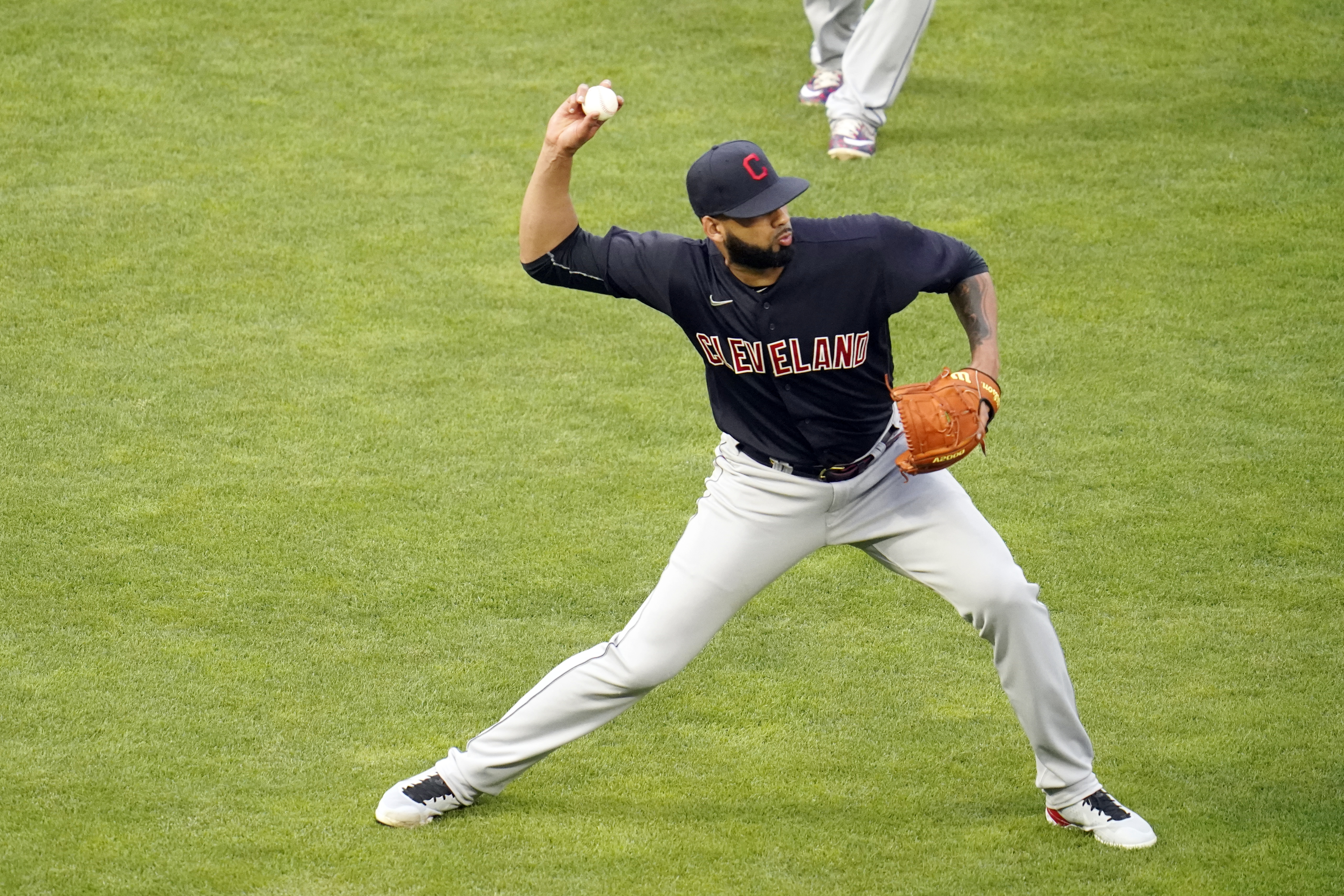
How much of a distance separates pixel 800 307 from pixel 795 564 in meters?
0.70

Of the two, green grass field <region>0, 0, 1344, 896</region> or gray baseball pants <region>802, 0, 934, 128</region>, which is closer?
green grass field <region>0, 0, 1344, 896</region>

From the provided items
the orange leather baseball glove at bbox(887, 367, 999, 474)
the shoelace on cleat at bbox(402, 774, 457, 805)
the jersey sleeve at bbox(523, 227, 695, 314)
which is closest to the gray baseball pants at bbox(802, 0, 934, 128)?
the jersey sleeve at bbox(523, 227, 695, 314)

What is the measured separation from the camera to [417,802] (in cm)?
427

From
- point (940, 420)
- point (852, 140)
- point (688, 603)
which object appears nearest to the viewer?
point (940, 420)

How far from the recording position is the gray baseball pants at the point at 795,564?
13.1ft

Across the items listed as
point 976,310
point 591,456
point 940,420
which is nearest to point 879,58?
point 591,456

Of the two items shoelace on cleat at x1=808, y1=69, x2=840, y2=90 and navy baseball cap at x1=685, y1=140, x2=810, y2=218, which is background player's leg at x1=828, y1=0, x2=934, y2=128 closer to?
shoelace on cleat at x1=808, y1=69, x2=840, y2=90

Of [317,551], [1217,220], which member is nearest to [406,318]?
[317,551]

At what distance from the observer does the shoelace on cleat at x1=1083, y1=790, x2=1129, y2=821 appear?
4.18 m

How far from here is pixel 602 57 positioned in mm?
10375

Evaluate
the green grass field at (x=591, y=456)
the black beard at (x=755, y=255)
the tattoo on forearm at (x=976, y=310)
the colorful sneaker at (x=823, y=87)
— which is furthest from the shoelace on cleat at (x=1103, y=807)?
the colorful sneaker at (x=823, y=87)

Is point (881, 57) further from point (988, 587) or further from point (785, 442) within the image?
point (988, 587)

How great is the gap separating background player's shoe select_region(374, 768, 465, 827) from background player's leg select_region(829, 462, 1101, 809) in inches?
50.0

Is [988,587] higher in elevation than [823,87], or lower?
lower
